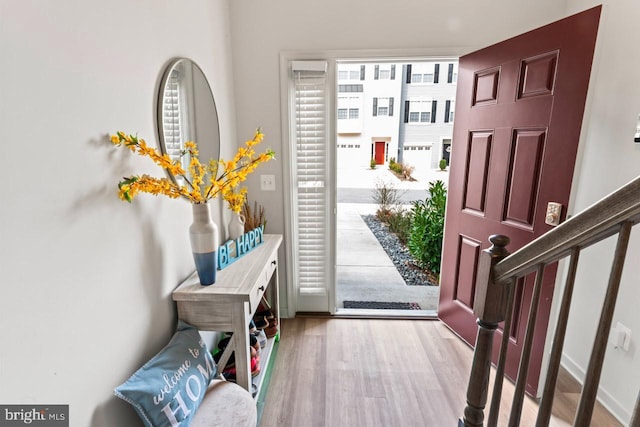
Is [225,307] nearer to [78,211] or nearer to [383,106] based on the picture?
[78,211]

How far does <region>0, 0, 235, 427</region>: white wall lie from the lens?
2.44ft

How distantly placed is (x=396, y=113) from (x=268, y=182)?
889 centimetres

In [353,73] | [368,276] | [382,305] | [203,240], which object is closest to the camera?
[203,240]

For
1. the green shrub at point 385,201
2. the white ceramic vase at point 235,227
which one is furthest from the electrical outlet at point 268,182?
the green shrub at point 385,201

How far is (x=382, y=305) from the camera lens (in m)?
3.04

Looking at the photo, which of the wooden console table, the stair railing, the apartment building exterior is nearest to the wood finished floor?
the wooden console table

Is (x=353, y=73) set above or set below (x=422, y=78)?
above

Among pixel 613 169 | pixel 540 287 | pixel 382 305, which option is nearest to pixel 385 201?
pixel 382 305

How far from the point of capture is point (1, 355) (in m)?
0.72

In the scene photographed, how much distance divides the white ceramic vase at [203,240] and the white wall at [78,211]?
0.14 metres

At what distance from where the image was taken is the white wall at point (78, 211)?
75 cm

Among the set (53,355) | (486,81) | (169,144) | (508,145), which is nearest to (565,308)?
(53,355)

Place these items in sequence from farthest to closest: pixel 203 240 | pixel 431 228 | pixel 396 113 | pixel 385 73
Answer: pixel 396 113 → pixel 385 73 → pixel 431 228 → pixel 203 240

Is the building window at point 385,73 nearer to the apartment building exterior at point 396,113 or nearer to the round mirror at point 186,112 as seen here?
the apartment building exterior at point 396,113
